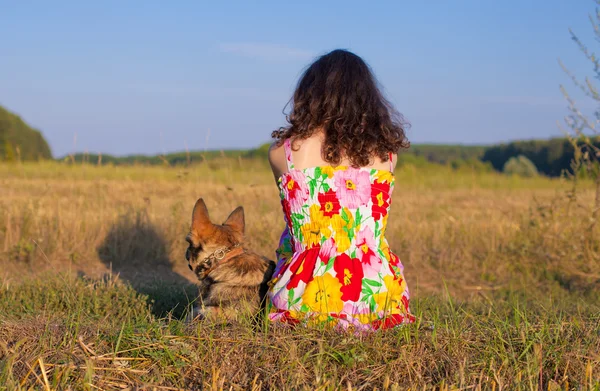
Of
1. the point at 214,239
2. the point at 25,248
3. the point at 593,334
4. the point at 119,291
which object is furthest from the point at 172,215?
the point at 593,334

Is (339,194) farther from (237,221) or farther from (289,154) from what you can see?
(237,221)

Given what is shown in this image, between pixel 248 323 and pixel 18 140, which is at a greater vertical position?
pixel 18 140

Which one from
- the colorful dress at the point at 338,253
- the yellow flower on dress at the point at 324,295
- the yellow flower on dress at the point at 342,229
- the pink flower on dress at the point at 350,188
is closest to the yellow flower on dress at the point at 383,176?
the colorful dress at the point at 338,253

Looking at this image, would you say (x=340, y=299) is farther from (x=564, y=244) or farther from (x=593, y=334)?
(x=564, y=244)

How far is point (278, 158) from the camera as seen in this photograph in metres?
4.02

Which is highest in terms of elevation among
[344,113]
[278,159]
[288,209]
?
[344,113]

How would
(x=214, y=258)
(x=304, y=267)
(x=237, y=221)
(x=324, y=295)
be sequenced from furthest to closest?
(x=237, y=221) < (x=214, y=258) < (x=304, y=267) < (x=324, y=295)

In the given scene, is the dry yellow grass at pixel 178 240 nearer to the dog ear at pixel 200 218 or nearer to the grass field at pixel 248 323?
the grass field at pixel 248 323

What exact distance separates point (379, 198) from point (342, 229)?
318 millimetres

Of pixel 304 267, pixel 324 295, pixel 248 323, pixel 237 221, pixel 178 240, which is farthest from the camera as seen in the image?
pixel 178 240

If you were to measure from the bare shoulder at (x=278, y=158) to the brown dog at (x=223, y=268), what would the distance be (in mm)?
535

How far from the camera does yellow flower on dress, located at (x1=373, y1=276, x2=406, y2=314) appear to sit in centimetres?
377

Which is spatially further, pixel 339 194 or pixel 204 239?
pixel 204 239

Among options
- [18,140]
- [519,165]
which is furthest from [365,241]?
[519,165]
